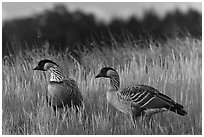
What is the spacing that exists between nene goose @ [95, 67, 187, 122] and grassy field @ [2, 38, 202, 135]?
0.40 feet

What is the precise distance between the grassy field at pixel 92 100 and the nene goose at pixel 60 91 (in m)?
0.12

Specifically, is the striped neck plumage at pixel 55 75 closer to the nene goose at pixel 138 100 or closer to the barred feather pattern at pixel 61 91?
the barred feather pattern at pixel 61 91

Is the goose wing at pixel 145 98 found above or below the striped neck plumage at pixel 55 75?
below

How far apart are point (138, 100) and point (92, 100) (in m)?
0.81

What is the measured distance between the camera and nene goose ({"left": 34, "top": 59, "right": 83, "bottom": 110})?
5500mm

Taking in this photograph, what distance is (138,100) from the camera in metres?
5.23

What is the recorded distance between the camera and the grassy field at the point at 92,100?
521cm

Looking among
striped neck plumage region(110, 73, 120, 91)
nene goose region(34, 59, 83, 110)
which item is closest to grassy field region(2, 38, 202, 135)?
nene goose region(34, 59, 83, 110)

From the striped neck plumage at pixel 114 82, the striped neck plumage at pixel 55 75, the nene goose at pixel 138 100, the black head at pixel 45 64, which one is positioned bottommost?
the nene goose at pixel 138 100

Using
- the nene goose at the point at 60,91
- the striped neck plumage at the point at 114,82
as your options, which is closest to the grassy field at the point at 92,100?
the nene goose at the point at 60,91

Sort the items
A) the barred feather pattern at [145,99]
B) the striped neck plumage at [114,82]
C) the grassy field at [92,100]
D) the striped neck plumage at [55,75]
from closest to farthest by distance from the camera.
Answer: the barred feather pattern at [145,99] < the grassy field at [92,100] < the striped neck plumage at [114,82] < the striped neck plumage at [55,75]

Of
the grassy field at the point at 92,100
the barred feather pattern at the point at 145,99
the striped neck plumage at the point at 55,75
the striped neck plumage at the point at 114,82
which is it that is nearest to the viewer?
the barred feather pattern at the point at 145,99

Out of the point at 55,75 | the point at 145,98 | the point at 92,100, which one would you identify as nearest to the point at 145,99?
the point at 145,98

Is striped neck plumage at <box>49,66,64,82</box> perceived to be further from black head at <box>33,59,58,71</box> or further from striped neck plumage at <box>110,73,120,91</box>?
striped neck plumage at <box>110,73,120,91</box>
